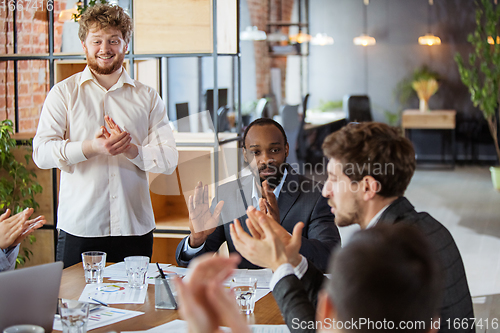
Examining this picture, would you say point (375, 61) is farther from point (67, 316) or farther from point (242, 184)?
point (67, 316)

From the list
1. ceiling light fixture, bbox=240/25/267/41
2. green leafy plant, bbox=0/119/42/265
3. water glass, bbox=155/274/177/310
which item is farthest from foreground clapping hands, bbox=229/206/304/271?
ceiling light fixture, bbox=240/25/267/41

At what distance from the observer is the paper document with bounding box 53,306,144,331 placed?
1.28m

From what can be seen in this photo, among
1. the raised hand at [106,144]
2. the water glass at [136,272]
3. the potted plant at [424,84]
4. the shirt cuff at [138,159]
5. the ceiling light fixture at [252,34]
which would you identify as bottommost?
the water glass at [136,272]

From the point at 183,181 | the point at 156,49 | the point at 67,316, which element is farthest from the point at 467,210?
the point at 67,316

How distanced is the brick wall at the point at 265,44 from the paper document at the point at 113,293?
27.0 ft

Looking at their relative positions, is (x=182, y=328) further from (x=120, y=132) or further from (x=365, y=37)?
(x=365, y=37)

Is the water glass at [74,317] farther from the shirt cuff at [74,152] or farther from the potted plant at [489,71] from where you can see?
the potted plant at [489,71]

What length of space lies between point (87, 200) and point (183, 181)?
98cm

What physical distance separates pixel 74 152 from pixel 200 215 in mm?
681

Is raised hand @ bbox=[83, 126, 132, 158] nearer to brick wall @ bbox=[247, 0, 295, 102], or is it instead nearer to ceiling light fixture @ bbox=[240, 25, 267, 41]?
ceiling light fixture @ bbox=[240, 25, 267, 41]

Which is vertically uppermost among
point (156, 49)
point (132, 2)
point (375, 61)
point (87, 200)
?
point (375, 61)

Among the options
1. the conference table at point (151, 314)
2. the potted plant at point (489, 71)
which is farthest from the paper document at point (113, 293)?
the potted plant at point (489, 71)

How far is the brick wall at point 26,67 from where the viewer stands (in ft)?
11.3

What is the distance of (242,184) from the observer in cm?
218
